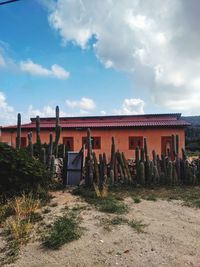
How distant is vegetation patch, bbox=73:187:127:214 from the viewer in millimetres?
9156

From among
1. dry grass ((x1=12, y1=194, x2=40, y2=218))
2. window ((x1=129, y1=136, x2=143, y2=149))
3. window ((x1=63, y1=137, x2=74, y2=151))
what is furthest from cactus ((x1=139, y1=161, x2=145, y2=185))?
window ((x1=63, y1=137, x2=74, y2=151))

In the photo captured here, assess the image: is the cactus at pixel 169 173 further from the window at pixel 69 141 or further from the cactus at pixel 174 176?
the window at pixel 69 141

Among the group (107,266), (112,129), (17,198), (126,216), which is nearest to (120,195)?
(126,216)

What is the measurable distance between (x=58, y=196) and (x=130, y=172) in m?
4.07

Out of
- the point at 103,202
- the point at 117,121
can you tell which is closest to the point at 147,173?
the point at 103,202

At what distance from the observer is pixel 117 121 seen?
27234mm

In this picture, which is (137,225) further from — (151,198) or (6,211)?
(6,211)

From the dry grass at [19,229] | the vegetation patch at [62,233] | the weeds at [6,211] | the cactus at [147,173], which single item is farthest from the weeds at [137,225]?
the cactus at [147,173]

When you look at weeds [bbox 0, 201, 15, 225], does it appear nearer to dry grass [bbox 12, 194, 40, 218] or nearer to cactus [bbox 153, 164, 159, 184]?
dry grass [bbox 12, 194, 40, 218]

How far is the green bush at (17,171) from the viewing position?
964 centimetres

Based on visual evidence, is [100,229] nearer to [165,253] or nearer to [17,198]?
[165,253]

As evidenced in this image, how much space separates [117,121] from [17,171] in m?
18.0

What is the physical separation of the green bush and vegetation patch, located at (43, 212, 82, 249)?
2.21 meters

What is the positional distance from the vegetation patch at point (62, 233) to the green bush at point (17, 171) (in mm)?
2210
